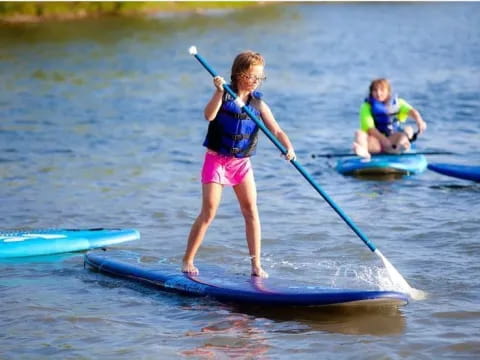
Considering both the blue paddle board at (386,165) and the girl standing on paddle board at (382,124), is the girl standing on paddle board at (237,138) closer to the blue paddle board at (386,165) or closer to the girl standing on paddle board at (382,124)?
the blue paddle board at (386,165)

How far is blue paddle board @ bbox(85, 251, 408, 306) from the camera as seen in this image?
6074 mm

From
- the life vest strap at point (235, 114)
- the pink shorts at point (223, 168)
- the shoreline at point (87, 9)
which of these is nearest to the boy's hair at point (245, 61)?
the life vest strap at point (235, 114)

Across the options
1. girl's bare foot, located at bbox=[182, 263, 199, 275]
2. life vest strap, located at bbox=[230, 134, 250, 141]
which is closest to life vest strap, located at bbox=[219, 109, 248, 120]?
life vest strap, located at bbox=[230, 134, 250, 141]

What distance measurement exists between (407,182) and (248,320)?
16.0 feet

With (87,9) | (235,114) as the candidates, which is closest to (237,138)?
(235,114)

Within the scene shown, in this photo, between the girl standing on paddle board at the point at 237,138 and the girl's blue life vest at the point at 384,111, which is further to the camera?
the girl's blue life vest at the point at 384,111

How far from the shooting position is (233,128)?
646 centimetres

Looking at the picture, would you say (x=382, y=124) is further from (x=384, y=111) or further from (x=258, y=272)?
(x=258, y=272)

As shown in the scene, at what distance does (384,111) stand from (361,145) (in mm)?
439

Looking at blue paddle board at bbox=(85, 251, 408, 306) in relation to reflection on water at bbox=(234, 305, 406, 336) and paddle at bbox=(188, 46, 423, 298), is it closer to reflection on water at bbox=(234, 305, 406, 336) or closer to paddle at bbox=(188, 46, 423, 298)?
reflection on water at bbox=(234, 305, 406, 336)

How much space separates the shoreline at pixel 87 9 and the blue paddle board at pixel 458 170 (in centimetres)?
2559

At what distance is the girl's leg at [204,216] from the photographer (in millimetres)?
6602

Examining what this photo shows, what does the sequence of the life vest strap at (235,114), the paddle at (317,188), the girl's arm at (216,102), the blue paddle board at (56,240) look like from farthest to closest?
the blue paddle board at (56,240) < the life vest strap at (235,114) < the paddle at (317,188) < the girl's arm at (216,102)

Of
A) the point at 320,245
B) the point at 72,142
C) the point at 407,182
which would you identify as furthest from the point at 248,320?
the point at 72,142
